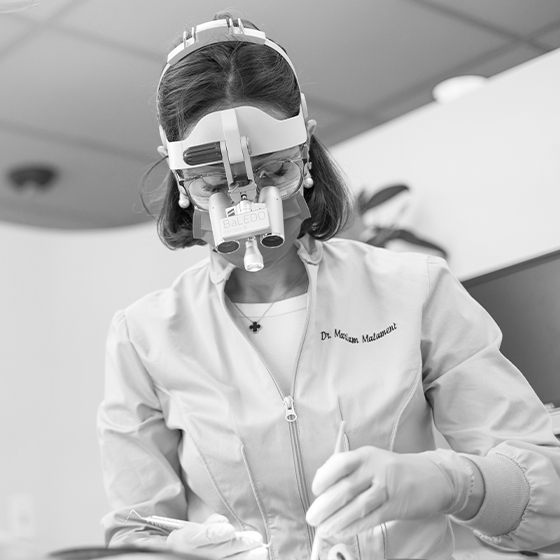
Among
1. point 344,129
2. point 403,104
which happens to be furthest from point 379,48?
point 344,129

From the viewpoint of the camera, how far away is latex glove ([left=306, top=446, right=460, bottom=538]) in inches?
48.8

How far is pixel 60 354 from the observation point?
4898 mm

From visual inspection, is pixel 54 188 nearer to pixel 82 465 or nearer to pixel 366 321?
pixel 82 465

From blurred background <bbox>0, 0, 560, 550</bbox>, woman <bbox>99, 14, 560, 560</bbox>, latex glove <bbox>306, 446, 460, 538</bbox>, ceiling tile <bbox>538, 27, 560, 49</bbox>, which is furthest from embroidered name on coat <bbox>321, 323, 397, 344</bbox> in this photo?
ceiling tile <bbox>538, 27, 560, 49</bbox>

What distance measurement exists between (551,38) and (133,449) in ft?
8.34

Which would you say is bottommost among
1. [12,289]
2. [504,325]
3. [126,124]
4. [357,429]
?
[357,429]

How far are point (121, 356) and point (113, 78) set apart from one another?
2.08 metres

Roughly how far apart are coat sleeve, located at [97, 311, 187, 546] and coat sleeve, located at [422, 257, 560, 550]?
0.49m

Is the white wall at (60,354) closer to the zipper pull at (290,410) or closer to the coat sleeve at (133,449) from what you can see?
the coat sleeve at (133,449)

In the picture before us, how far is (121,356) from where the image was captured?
1764 millimetres

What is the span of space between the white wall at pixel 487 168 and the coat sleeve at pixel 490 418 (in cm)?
164

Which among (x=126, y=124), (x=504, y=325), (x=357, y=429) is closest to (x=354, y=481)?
(x=357, y=429)

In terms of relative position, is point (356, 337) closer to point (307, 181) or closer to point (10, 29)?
point (307, 181)

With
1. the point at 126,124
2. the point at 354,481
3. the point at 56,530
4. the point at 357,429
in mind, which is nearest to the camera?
Answer: the point at 354,481
